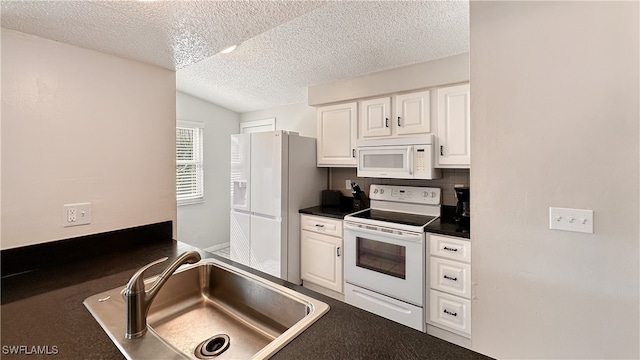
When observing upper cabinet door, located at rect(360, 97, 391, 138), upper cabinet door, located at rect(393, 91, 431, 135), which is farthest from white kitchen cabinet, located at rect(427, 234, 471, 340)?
upper cabinet door, located at rect(360, 97, 391, 138)

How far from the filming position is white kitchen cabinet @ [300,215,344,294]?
261 centimetres

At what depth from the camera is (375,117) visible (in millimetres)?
2670

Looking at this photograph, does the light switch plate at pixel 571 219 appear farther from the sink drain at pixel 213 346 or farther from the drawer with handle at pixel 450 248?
the sink drain at pixel 213 346

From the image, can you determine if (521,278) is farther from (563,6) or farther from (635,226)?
(563,6)

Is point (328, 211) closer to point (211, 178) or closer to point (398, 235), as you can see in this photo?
point (398, 235)

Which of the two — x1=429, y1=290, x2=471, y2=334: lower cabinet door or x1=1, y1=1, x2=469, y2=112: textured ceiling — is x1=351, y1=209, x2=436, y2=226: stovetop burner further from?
x1=1, y1=1, x2=469, y2=112: textured ceiling

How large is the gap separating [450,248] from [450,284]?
0.27 m

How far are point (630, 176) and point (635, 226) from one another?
0.68 feet

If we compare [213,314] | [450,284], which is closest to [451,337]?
[450,284]

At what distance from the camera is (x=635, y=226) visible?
Answer: 110 centimetres

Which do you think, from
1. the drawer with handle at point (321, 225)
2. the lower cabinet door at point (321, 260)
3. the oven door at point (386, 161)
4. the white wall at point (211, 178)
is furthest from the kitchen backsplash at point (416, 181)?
the white wall at point (211, 178)

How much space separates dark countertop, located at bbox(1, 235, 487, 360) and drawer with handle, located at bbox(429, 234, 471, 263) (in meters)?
1.35

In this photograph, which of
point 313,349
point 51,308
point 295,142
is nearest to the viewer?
point 313,349

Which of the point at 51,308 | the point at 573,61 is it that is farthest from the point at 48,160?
the point at 573,61
